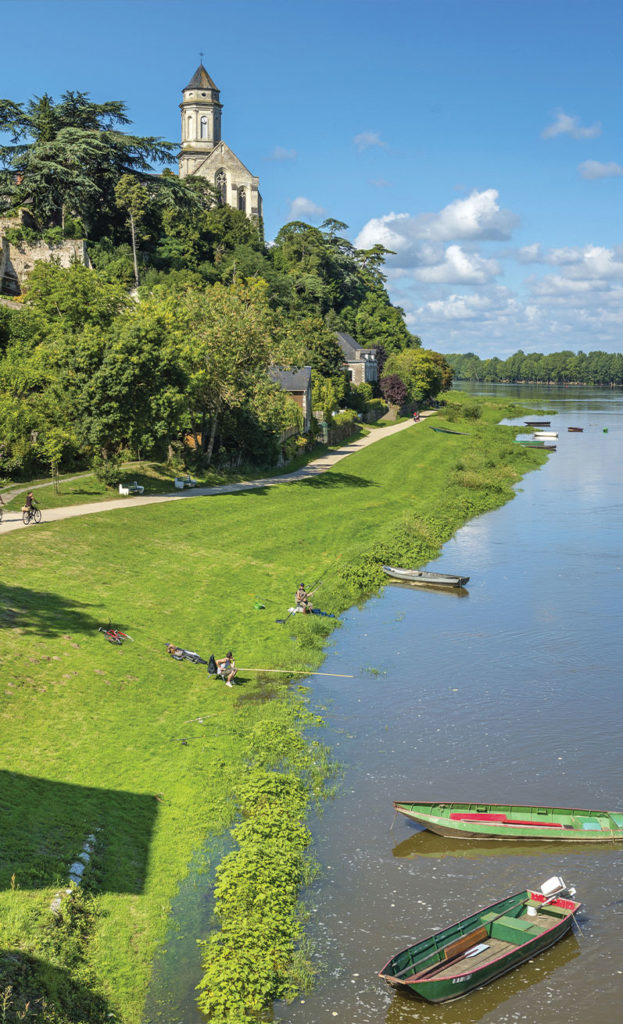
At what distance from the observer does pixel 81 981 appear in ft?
52.7

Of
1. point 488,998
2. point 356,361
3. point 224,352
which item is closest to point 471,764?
point 488,998

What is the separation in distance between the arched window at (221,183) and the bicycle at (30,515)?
12362 cm

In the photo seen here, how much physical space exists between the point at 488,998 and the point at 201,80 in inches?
6723

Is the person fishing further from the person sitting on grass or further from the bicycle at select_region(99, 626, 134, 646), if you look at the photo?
the bicycle at select_region(99, 626, 134, 646)

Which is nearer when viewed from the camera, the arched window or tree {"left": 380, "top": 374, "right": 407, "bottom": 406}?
tree {"left": 380, "top": 374, "right": 407, "bottom": 406}

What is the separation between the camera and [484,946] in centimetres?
1794

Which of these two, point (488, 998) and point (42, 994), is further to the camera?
point (488, 998)

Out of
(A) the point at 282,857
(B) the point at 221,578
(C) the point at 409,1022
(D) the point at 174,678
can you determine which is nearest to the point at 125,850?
(A) the point at 282,857

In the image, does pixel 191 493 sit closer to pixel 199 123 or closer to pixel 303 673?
pixel 303 673

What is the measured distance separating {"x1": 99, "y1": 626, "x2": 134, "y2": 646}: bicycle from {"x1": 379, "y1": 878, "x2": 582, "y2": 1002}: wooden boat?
17.4 meters

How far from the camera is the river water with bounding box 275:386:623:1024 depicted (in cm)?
1766

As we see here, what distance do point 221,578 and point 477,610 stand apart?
12.6 metres

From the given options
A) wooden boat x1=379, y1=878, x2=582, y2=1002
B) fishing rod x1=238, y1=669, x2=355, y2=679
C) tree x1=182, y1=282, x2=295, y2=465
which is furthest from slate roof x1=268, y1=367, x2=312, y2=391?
wooden boat x1=379, y1=878, x2=582, y2=1002

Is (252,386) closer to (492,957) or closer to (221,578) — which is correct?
(221,578)
